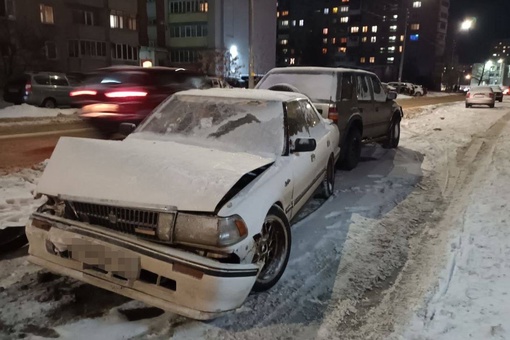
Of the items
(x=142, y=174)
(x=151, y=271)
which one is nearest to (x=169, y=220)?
(x=151, y=271)

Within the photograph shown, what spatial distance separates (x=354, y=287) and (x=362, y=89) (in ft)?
18.9

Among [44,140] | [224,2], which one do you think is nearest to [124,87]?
[44,140]

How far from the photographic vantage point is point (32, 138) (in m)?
11.2


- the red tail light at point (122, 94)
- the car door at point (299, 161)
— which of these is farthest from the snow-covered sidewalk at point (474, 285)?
the red tail light at point (122, 94)

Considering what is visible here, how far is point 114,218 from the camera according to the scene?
127 inches

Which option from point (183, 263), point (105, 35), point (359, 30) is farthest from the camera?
point (359, 30)

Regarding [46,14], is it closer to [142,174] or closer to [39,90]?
[39,90]

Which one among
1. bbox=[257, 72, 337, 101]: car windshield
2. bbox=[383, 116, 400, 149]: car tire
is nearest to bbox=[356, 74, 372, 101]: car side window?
bbox=[257, 72, 337, 101]: car windshield

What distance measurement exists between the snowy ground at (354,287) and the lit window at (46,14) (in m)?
32.8

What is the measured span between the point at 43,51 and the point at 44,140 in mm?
24049

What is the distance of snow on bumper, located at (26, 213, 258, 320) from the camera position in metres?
2.91

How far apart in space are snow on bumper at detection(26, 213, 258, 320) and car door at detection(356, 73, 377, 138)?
6.33 m

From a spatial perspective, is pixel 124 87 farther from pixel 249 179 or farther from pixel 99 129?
pixel 249 179

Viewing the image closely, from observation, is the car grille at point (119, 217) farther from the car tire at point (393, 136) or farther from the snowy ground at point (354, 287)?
the car tire at point (393, 136)
